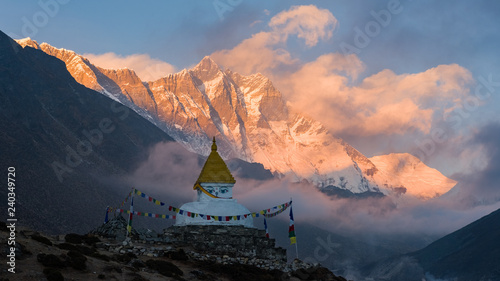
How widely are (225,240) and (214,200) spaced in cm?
446

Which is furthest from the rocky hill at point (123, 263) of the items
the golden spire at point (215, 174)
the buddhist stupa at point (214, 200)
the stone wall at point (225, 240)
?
the golden spire at point (215, 174)

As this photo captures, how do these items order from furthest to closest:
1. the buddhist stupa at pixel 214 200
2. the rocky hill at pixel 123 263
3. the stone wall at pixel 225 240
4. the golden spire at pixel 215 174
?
the golden spire at pixel 215 174, the buddhist stupa at pixel 214 200, the stone wall at pixel 225 240, the rocky hill at pixel 123 263

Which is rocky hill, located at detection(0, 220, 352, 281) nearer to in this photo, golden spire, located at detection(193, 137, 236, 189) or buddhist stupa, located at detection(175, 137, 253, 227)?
buddhist stupa, located at detection(175, 137, 253, 227)

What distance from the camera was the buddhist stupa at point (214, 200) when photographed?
1722 inches

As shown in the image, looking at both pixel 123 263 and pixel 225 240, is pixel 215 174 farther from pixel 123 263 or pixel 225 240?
pixel 123 263

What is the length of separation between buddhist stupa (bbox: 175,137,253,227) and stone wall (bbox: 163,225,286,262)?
950 millimetres

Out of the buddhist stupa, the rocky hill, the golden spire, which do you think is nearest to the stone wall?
the buddhist stupa

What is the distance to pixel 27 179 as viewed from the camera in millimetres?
158500

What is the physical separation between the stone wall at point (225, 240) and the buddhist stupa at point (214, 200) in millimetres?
950

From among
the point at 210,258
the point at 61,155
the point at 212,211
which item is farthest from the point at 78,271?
the point at 61,155

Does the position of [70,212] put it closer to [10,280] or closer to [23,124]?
[23,124]

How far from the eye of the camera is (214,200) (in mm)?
45188

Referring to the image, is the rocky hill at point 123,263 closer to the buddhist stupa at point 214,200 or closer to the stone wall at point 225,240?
the stone wall at point 225,240

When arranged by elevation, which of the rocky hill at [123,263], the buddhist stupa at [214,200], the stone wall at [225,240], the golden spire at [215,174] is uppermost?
the golden spire at [215,174]
